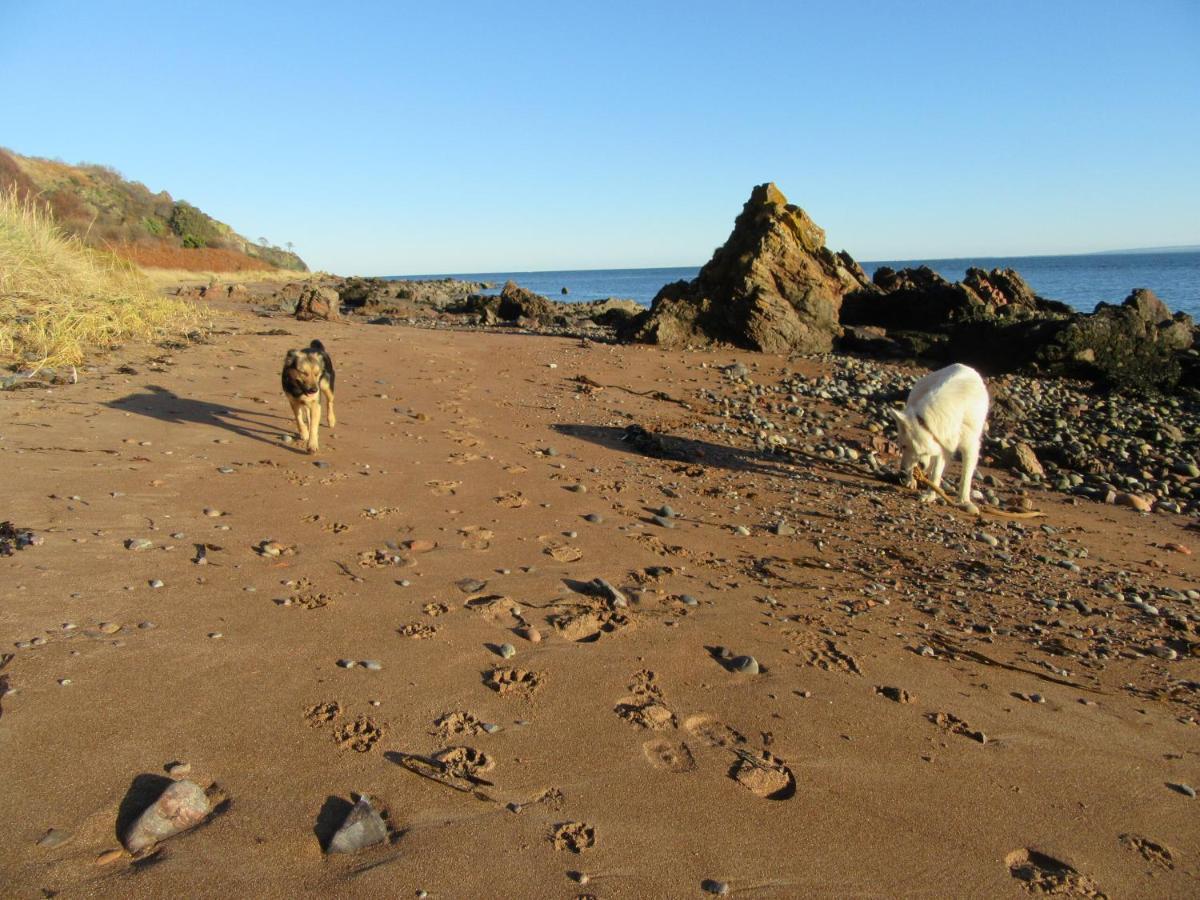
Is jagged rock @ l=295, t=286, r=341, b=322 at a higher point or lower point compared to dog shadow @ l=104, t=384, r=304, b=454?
higher

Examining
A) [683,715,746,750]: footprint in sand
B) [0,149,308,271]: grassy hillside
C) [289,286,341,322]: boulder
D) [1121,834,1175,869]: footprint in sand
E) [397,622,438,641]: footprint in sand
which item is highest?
[0,149,308,271]: grassy hillside

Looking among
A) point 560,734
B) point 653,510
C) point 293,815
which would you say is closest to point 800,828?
point 560,734

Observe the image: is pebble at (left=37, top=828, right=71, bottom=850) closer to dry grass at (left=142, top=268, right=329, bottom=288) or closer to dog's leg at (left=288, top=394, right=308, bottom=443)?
dog's leg at (left=288, top=394, right=308, bottom=443)

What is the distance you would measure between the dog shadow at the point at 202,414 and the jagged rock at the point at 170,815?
5.08m

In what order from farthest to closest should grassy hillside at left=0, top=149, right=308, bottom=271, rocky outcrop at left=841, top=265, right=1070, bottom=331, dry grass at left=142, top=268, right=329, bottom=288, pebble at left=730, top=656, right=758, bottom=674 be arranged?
grassy hillside at left=0, top=149, right=308, bottom=271, dry grass at left=142, top=268, right=329, bottom=288, rocky outcrop at left=841, top=265, right=1070, bottom=331, pebble at left=730, top=656, right=758, bottom=674

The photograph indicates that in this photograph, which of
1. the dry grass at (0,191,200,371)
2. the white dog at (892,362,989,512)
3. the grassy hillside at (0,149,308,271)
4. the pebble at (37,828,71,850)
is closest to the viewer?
the pebble at (37,828,71,850)

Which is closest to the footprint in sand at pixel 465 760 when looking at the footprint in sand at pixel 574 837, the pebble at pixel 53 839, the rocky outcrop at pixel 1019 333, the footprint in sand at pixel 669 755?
the footprint in sand at pixel 574 837

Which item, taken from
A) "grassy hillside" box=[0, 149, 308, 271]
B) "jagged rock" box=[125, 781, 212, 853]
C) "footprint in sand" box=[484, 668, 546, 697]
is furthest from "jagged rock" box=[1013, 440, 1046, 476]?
"grassy hillside" box=[0, 149, 308, 271]

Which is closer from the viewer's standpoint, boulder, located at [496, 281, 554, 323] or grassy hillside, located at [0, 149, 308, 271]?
boulder, located at [496, 281, 554, 323]

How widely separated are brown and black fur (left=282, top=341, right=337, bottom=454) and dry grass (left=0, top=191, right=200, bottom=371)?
3.97 metres

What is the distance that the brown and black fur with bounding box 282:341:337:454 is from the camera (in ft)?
23.3

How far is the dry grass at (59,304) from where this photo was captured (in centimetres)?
954

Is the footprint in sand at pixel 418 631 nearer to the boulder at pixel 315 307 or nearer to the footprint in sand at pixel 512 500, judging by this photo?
the footprint in sand at pixel 512 500

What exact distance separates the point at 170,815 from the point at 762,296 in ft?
48.0
